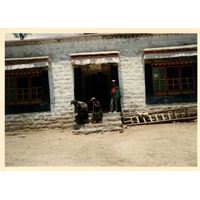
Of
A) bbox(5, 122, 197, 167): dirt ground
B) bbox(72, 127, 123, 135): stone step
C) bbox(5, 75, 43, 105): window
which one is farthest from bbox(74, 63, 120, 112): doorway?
bbox(5, 122, 197, 167): dirt ground

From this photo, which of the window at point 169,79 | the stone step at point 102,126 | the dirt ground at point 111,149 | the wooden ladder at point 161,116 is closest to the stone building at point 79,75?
the window at point 169,79

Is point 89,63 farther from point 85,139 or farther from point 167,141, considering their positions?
point 167,141

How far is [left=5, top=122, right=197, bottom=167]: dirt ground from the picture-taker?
440 centimetres

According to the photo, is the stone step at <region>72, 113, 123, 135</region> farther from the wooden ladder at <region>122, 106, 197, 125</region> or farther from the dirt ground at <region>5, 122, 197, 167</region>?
the wooden ladder at <region>122, 106, 197, 125</region>

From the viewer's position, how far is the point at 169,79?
7324mm

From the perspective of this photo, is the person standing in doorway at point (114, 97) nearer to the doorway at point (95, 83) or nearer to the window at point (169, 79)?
the doorway at point (95, 83)

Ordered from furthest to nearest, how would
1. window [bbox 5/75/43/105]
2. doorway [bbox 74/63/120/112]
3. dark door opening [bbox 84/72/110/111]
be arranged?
Answer: dark door opening [bbox 84/72/110/111] < doorway [bbox 74/63/120/112] < window [bbox 5/75/43/105]

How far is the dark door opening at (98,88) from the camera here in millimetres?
7770

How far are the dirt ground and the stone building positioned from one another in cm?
103

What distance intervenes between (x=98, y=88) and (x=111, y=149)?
3370mm

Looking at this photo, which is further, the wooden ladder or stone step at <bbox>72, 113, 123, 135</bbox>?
the wooden ladder

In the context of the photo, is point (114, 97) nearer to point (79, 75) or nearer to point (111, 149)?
point (79, 75)

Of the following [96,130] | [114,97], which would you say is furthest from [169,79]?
[96,130]

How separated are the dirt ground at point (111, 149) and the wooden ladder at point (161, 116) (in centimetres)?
44
